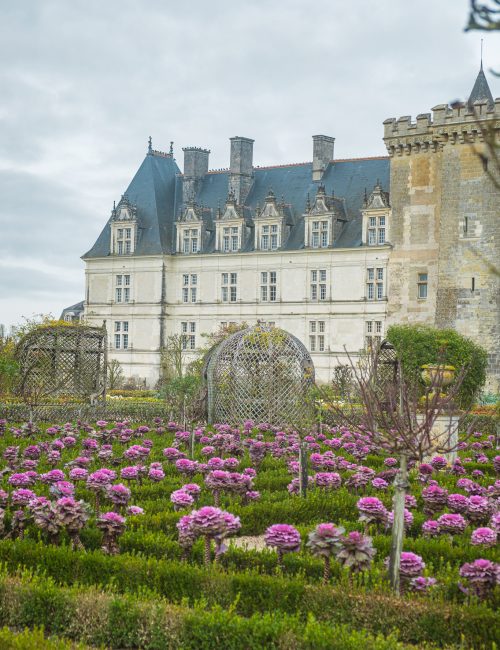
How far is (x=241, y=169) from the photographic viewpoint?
164 ft

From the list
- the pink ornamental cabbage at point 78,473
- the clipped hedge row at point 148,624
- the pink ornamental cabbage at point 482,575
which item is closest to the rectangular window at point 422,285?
the pink ornamental cabbage at point 78,473

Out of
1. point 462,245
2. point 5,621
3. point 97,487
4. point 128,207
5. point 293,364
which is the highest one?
point 128,207

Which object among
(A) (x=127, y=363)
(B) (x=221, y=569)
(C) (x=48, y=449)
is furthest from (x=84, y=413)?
(A) (x=127, y=363)

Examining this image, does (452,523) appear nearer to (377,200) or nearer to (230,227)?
(377,200)

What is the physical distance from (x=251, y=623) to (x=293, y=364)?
58.4 feet

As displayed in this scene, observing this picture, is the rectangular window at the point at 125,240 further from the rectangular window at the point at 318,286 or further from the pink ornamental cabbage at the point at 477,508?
the pink ornamental cabbage at the point at 477,508

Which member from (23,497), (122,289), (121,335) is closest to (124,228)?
(122,289)

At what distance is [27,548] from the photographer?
919cm

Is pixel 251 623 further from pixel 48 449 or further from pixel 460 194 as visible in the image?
pixel 460 194

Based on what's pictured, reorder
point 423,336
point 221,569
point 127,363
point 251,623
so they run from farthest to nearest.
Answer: point 127,363 → point 423,336 → point 221,569 → point 251,623

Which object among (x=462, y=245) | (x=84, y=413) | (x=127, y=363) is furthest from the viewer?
(x=127, y=363)

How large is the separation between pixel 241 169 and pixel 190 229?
382cm

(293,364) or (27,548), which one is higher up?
(293,364)

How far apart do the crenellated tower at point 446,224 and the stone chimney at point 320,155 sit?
695cm
